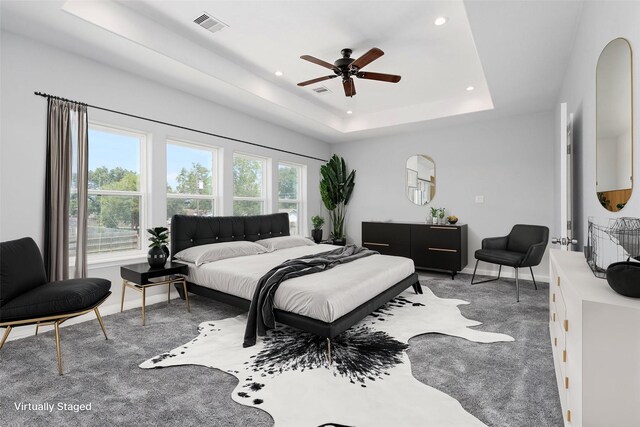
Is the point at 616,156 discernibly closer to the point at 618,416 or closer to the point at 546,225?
the point at 618,416

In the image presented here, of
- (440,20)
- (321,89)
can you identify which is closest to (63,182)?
(321,89)

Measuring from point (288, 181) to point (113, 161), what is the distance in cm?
312

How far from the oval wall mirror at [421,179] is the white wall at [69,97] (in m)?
3.28

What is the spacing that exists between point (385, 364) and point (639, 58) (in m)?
2.19

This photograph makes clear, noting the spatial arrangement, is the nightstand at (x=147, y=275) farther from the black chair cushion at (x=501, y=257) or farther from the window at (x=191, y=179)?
the black chair cushion at (x=501, y=257)

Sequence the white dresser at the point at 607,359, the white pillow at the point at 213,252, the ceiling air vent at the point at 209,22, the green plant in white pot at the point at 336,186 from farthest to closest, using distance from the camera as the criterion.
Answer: the green plant in white pot at the point at 336,186
the white pillow at the point at 213,252
the ceiling air vent at the point at 209,22
the white dresser at the point at 607,359

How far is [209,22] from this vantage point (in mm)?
3053

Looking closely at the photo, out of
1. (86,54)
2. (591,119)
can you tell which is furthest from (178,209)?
(591,119)

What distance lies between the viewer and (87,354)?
2529 millimetres

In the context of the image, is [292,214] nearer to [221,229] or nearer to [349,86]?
[221,229]

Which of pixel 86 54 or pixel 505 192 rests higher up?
pixel 86 54

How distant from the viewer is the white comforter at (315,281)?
2.50m

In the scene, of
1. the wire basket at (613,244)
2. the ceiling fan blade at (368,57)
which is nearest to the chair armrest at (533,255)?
the wire basket at (613,244)

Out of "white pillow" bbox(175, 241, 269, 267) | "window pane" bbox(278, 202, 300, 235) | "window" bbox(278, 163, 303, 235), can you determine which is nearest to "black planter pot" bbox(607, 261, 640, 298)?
"white pillow" bbox(175, 241, 269, 267)
